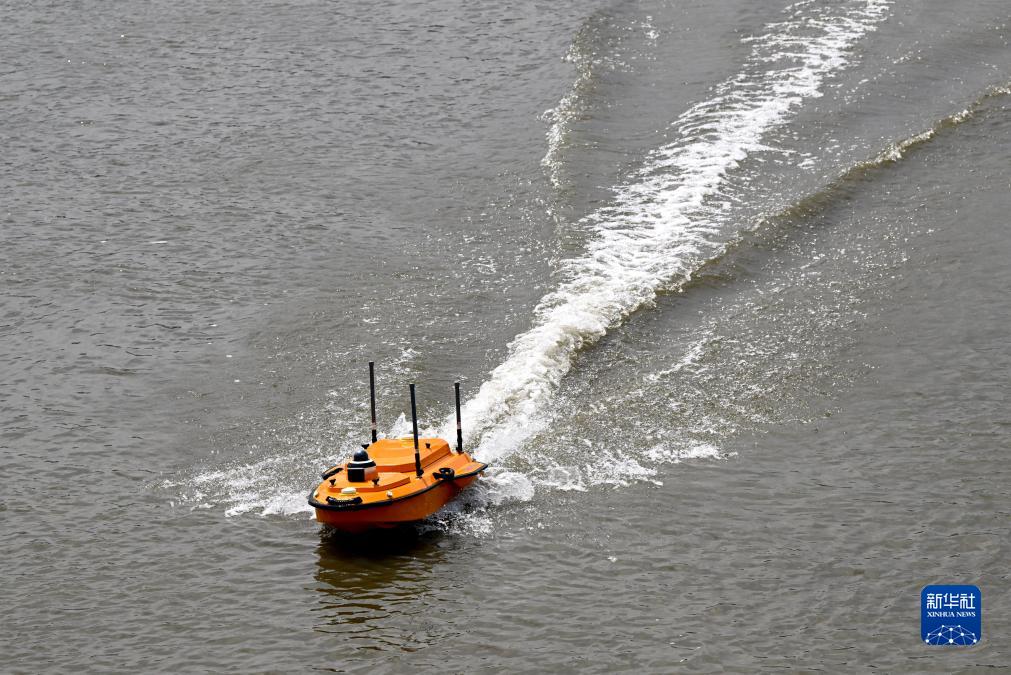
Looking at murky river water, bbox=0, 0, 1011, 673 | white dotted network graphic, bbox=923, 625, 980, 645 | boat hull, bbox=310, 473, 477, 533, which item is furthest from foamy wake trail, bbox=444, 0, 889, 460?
white dotted network graphic, bbox=923, 625, 980, 645

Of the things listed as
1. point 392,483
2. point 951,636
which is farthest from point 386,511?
point 951,636

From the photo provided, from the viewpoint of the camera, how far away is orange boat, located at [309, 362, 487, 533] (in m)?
19.4

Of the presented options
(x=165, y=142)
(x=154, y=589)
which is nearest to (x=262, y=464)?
(x=154, y=589)

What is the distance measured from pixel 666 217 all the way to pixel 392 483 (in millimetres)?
13159

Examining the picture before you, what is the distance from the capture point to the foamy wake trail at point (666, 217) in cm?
2419

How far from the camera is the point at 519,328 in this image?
26516 millimetres

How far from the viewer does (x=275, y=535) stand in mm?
20109

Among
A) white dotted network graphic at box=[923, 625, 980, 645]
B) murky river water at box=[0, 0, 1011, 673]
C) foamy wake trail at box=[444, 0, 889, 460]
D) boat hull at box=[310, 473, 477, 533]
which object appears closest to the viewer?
white dotted network graphic at box=[923, 625, 980, 645]

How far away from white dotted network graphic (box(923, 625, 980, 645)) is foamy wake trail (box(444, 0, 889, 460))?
25.7 ft

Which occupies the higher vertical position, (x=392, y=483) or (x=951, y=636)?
(x=392, y=483)

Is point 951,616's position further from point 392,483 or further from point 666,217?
point 666,217

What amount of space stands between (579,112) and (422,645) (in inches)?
849

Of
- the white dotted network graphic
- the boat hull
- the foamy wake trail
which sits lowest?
the white dotted network graphic

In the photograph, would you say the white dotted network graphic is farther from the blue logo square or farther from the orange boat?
the orange boat
